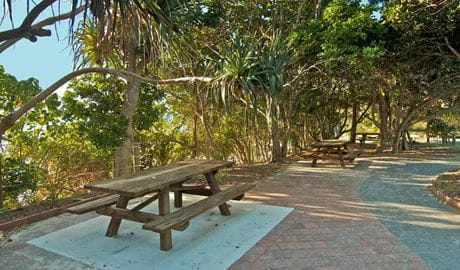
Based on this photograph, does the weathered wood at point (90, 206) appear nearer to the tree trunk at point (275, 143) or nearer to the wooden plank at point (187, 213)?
the wooden plank at point (187, 213)

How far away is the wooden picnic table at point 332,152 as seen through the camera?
7.02m

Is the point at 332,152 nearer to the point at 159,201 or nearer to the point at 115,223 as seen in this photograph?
the point at 159,201

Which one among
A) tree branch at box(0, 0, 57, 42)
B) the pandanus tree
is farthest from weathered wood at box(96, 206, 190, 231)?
tree branch at box(0, 0, 57, 42)

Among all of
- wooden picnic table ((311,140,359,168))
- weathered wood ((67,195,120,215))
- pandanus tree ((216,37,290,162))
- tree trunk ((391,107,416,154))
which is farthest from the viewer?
tree trunk ((391,107,416,154))

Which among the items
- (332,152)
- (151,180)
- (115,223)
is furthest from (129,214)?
(332,152)

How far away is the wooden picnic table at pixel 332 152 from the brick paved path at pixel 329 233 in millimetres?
1595

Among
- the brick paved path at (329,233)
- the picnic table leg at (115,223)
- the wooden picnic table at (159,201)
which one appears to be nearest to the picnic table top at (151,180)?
the wooden picnic table at (159,201)

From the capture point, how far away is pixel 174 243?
2.80 meters

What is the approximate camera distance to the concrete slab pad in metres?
2.46

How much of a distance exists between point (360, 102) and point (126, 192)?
1171 centimetres

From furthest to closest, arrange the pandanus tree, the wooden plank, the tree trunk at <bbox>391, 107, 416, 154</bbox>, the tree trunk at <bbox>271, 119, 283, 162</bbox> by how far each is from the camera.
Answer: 1. the tree trunk at <bbox>391, 107, 416, 154</bbox>
2. the tree trunk at <bbox>271, 119, 283, 162</bbox>
3. the pandanus tree
4. the wooden plank

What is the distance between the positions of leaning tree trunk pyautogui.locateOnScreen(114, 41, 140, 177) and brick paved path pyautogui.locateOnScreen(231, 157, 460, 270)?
275cm

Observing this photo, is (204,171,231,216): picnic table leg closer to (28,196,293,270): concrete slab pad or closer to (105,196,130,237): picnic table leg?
(28,196,293,270): concrete slab pad

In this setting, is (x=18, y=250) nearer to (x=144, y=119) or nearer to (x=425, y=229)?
(x=425, y=229)
